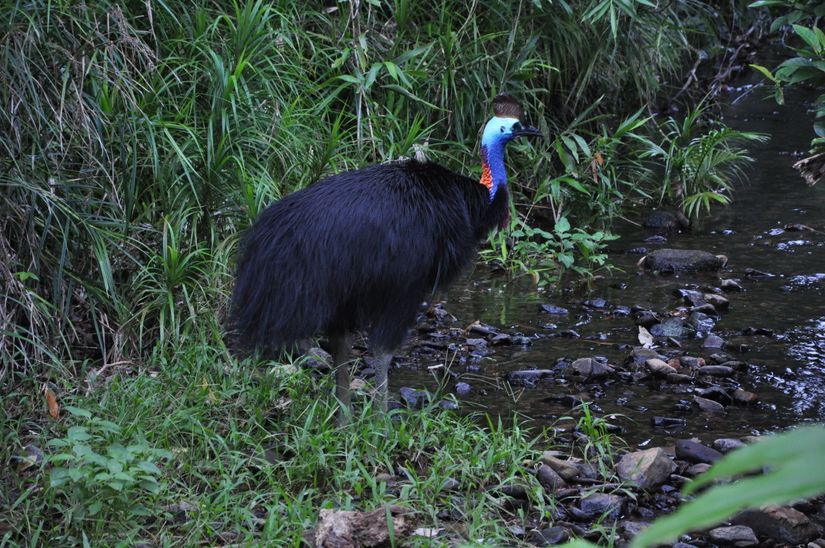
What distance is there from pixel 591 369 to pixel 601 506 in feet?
3.87

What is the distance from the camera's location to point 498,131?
4.07 m

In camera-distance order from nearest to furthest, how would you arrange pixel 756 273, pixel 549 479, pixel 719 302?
pixel 549 479 < pixel 719 302 < pixel 756 273

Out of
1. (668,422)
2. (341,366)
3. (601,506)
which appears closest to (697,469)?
(601,506)

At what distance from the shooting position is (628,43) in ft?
21.1

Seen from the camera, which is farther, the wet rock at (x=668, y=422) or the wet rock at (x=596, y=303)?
the wet rock at (x=596, y=303)

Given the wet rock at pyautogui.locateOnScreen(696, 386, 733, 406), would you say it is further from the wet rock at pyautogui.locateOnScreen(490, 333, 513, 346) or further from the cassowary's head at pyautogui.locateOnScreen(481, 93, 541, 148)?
the cassowary's head at pyautogui.locateOnScreen(481, 93, 541, 148)

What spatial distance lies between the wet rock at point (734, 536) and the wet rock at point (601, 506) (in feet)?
0.93

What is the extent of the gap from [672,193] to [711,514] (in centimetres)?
640

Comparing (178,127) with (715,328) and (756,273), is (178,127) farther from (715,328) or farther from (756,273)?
(756,273)

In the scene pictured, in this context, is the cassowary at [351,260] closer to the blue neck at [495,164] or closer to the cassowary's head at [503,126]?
the blue neck at [495,164]

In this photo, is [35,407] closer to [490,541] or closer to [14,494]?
[14,494]

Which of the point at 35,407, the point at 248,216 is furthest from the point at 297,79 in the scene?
the point at 35,407

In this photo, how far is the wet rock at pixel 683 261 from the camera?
5.57 meters

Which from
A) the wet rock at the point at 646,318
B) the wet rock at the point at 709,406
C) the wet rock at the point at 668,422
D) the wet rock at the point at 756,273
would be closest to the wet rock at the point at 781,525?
the wet rock at the point at 668,422
